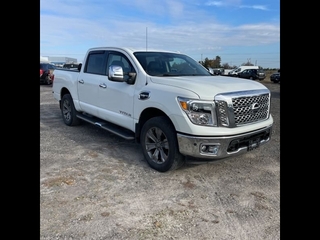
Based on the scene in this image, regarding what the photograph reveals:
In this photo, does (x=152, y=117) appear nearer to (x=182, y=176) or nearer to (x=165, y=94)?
(x=165, y=94)

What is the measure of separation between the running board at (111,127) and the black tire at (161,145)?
0.47 metres

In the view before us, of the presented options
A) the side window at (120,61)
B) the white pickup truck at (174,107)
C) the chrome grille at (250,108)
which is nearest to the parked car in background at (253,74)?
the white pickup truck at (174,107)

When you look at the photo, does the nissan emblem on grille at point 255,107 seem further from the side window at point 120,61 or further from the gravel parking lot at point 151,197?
the side window at point 120,61

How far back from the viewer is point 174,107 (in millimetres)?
3529

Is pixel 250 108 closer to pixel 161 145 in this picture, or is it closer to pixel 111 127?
pixel 161 145

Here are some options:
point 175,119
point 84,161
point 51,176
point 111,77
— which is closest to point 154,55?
point 111,77

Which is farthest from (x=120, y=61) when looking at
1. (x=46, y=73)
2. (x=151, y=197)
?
(x=46, y=73)

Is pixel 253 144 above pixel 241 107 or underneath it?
underneath

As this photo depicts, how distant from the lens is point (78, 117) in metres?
6.13

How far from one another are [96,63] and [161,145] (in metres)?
2.67

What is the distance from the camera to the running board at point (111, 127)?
178 inches
